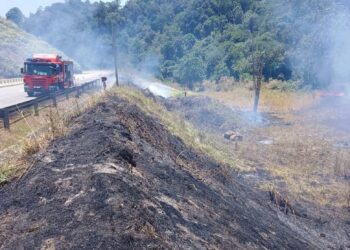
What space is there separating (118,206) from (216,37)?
2710 inches

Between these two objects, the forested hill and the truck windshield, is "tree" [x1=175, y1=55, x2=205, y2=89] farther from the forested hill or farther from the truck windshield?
the truck windshield

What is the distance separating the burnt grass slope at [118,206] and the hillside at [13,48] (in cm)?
4484

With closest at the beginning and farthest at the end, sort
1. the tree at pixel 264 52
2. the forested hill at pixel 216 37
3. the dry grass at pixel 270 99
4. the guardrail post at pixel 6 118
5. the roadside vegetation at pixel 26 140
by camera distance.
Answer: the roadside vegetation at pixel 26 140 → the guardrail post at pixel 6 118 → the dry grass at pixel 270 99 → the forested hill at pixel 216 37 → the tree at pixel 264 52

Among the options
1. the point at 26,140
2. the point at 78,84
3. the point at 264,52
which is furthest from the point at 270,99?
the point at 26,140

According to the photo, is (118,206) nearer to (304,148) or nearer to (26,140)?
(26,140)

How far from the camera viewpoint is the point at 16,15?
13125 cm

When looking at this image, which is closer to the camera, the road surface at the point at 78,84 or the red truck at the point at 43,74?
the road surface at the point at 78,84

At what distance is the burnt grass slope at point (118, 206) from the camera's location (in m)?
5.89

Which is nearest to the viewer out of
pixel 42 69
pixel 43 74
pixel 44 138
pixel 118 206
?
pixel 118 206

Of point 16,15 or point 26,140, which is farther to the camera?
point 16,15

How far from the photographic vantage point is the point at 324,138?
2520cm

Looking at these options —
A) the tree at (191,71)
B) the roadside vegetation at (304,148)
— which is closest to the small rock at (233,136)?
the roadside vegetation at (304,148)

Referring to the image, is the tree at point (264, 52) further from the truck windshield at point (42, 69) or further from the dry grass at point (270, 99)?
the truck windshield at point (42, 69)

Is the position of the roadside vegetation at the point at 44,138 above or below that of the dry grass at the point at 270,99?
above
